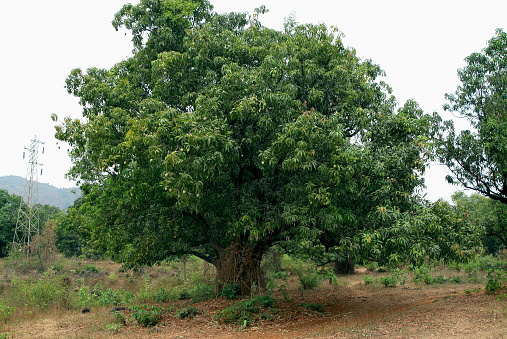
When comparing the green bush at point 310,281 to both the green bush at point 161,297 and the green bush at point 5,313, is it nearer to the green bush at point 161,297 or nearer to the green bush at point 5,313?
the green bush at point 161,297

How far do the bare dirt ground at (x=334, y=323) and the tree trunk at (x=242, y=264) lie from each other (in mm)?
935

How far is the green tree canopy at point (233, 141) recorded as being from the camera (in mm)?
9914

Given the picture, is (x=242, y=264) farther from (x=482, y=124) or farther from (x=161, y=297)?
(x=482, y=124)

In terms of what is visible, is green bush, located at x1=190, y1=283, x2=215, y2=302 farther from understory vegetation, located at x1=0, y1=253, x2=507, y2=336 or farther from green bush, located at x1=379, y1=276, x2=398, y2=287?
green bush, located at x1=379, y1=276, x2=398, y2=287

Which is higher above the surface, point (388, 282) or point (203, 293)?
point (388, 282)

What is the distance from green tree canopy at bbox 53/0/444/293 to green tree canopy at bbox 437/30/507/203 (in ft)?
16.6

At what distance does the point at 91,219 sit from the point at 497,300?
14.3 metres

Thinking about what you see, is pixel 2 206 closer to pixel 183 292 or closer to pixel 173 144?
pixel 183 292

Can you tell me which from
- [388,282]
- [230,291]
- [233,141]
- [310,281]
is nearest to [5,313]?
[230,291]

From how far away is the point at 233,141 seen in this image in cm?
1016

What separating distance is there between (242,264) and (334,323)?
12.2ft

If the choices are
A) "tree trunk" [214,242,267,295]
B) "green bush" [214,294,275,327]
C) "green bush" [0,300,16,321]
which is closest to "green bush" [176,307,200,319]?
"green bush" [214,294,275,327]

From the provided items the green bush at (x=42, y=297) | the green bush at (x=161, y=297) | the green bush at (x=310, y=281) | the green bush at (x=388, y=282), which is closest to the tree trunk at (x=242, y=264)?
the green bush at (x=161, y=297)

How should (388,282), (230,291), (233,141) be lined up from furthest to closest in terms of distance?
1. (388,282)
2. (230,291)
3. (233,141)
